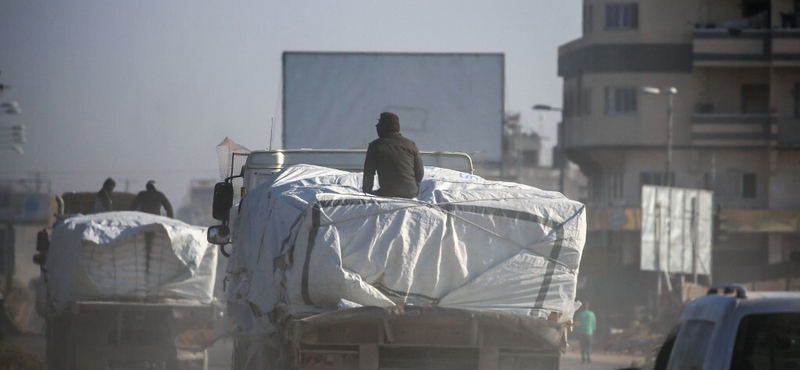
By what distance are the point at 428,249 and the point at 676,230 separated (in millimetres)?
27996

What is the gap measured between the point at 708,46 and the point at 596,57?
4.47 metres

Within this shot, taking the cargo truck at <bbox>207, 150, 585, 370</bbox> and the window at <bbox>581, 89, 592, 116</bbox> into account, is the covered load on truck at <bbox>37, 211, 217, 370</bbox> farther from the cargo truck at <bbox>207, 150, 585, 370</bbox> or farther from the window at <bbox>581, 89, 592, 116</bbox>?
the window at <bbox>581, 89, 592, 116</bbox>

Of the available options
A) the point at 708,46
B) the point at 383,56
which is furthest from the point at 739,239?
the point at 383,56

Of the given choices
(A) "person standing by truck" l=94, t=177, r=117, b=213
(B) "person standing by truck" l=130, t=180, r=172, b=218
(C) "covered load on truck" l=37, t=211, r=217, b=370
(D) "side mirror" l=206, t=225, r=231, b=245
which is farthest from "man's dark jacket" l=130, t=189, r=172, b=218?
(D) "side mirror" l=206, t=225, r=231, b=245

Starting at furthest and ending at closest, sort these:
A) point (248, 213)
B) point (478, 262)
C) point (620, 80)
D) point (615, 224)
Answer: point (620, 80) → point (615, 224) → point (248, 213) → point (478, 262)

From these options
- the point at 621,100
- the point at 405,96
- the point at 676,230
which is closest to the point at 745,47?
the point at 621,100

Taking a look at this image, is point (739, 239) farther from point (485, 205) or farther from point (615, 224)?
point (485, 205)

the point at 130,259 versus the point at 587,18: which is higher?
the point at 587,18

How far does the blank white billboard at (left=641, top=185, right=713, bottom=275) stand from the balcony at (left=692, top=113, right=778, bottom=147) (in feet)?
53.7

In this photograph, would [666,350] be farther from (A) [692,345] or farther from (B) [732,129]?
(B) [732,129]

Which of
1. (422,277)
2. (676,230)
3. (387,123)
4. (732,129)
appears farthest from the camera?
(732,129)

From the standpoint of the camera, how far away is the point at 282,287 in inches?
351

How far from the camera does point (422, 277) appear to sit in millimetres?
8711

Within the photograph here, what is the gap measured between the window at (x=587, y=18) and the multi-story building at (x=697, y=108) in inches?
1.6
